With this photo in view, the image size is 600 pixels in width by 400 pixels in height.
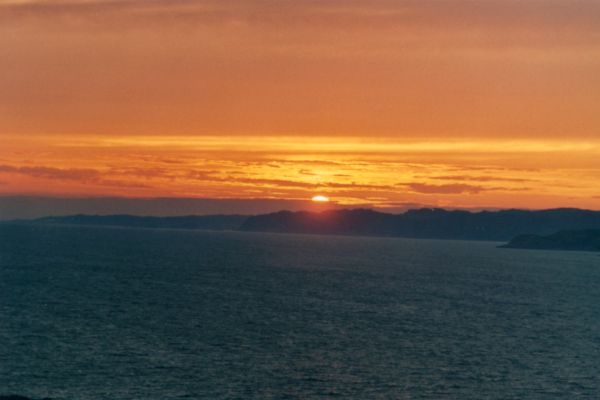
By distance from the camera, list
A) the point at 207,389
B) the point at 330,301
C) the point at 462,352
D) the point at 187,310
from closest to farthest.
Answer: the point at 207,389 → the point at 462,352 → the point at 187,310 → the point at 330,301

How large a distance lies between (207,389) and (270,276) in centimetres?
11301

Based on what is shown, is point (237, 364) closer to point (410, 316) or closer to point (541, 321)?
point (410, 316)

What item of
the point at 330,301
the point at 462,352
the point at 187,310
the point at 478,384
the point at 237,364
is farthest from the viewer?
the point at 330,301

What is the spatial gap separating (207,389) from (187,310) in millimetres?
47226

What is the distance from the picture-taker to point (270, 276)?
179875mm

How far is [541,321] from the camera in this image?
11425cm

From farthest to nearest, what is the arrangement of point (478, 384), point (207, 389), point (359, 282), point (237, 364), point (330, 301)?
point (359, 282), point (330, 301), point (237, 364), point (478, 384), point (207, 389)

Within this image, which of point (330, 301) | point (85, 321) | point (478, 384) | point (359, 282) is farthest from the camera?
point (359, 282)

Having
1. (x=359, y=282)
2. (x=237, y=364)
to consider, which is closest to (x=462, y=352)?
(x=237, y=364)

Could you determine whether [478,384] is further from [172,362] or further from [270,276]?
[270,276]

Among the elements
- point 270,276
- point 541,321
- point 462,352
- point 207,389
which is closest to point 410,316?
point 541,321

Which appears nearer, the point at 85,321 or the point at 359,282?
the point at 85,321

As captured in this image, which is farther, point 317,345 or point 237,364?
point 317,345

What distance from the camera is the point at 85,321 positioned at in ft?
322
